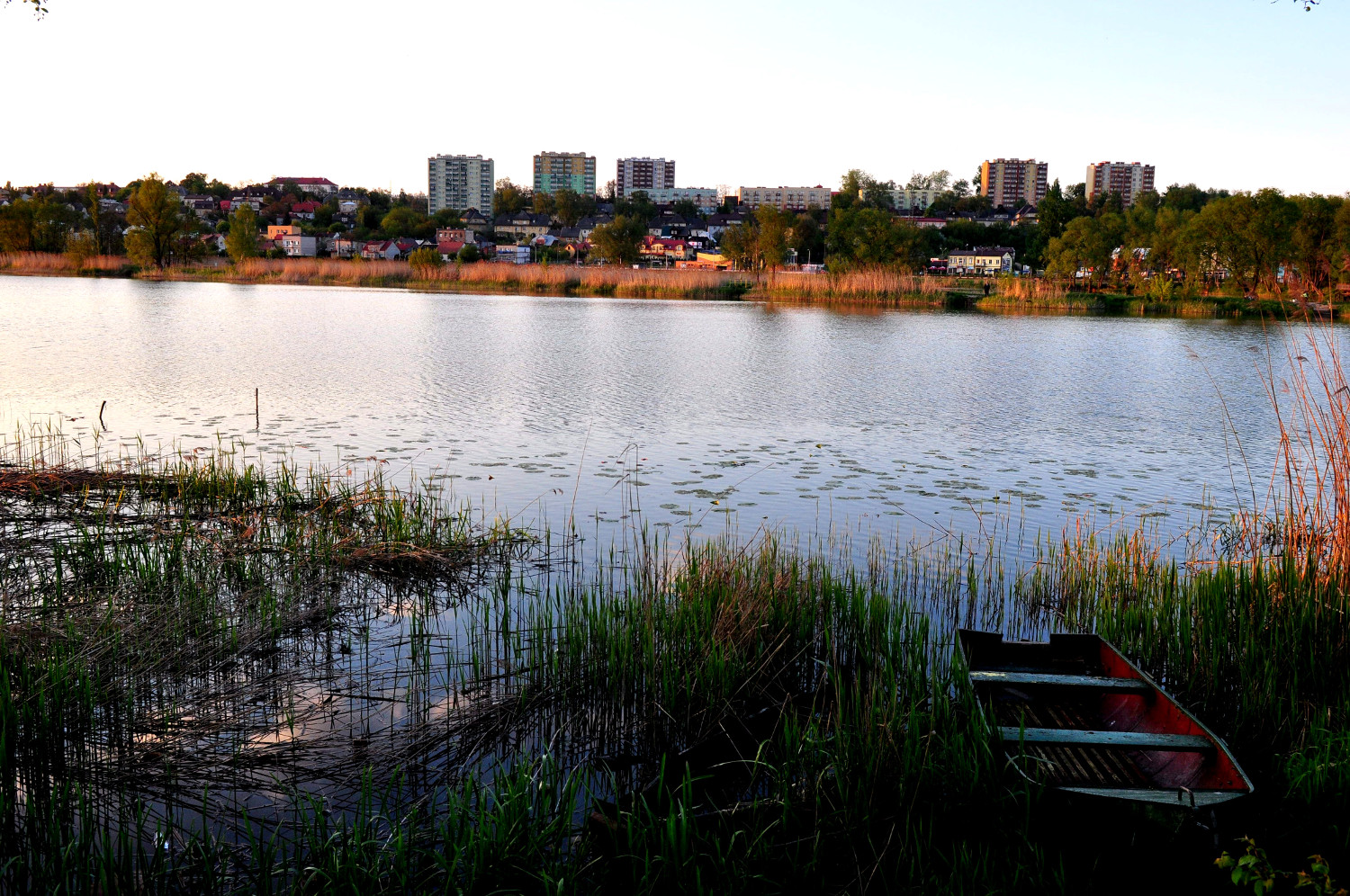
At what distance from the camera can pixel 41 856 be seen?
387cm

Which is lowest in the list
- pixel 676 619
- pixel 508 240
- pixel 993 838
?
pixel 993 838

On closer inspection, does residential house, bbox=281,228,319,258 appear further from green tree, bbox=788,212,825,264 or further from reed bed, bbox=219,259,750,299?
reed bed, bbox=219,259,750,299

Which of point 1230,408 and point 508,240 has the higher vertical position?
point 508,240

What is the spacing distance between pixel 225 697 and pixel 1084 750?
468 cm

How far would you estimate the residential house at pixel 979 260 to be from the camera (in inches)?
5054

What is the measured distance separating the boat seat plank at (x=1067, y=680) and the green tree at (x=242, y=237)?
278 ft

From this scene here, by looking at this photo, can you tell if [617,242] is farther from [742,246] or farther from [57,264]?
[57,264]

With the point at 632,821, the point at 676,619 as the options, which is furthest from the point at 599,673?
the point at 632,821

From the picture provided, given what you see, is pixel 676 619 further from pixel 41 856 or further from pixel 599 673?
pixel 41 856

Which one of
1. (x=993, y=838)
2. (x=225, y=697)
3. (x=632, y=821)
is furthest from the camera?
(x=225, y=697)

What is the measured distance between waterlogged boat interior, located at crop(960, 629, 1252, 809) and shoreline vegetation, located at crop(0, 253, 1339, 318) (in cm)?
4930

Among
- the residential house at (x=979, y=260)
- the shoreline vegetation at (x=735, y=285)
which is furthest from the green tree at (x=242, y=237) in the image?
the residential house at (x=979, y=260)

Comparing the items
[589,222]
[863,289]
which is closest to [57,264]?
[863,289]

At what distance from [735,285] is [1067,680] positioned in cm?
5844
